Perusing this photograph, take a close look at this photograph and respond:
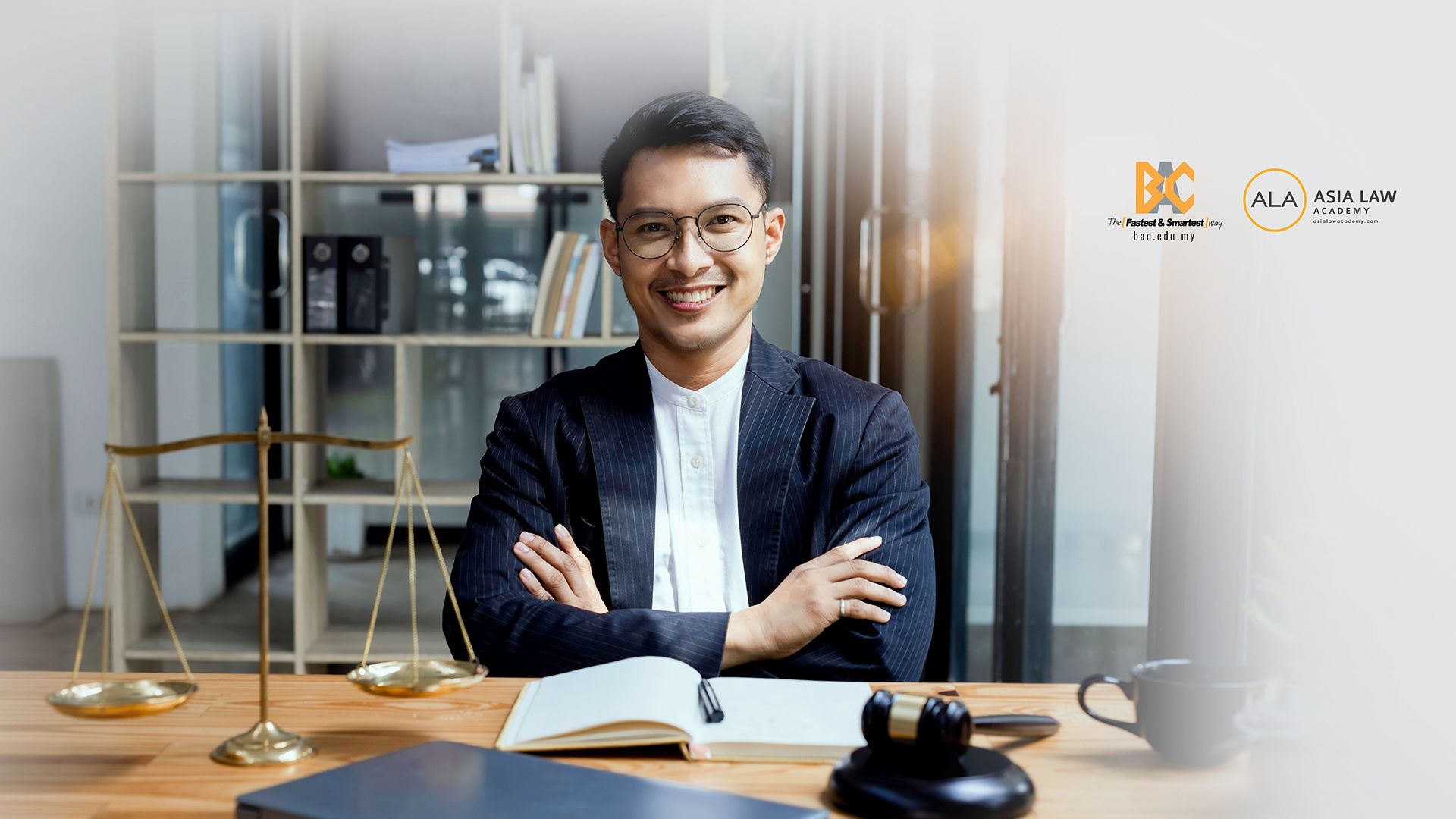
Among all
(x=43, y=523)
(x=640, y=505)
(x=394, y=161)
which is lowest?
(x=43, y=523)

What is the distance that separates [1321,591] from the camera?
71 cm

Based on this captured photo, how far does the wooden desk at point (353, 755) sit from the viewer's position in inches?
35.5

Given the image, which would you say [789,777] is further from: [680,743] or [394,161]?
[394,161]

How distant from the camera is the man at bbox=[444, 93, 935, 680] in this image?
1.64 m

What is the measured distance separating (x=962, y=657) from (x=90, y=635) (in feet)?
9.58

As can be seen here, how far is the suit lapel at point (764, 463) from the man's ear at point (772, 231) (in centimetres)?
18

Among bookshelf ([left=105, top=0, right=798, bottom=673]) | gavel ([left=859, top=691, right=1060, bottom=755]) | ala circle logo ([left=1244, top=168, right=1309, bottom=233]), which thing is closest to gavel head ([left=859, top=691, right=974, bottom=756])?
gavel ([left=859, top=691, right=1060, bottom=755])

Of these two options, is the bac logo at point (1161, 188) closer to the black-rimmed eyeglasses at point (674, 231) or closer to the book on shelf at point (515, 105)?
the black-rimmed eyeglasses at point (674, 231)

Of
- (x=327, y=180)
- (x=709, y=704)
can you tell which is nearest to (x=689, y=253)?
(x=709, y=704)

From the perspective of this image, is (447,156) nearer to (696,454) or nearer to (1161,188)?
(696,454)

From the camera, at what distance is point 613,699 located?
1.03m

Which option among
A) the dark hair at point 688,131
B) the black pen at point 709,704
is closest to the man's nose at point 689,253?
the dark hair at point 688,131

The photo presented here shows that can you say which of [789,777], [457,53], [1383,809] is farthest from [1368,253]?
[457,53]

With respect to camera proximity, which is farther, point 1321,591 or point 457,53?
point 457,53
